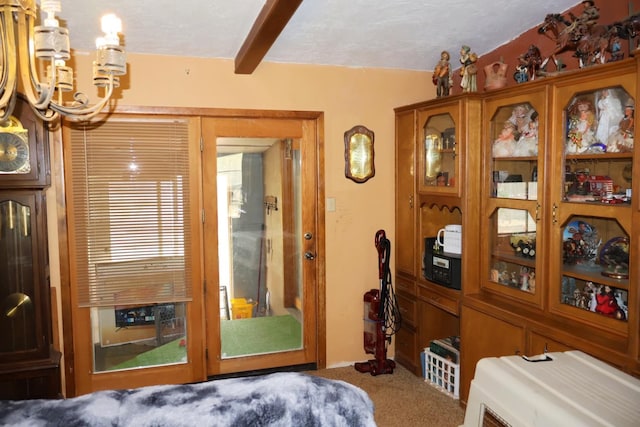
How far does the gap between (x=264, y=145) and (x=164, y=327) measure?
1.53 m

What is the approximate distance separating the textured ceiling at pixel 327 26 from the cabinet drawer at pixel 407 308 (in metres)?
1.86

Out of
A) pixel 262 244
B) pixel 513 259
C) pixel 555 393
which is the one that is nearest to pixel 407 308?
pixel 513 259

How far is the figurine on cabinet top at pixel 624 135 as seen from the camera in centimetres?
242

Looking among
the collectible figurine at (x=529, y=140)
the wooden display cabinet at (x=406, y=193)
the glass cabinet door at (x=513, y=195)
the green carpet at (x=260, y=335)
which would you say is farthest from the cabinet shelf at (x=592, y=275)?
the green carpet at (x=260, y=335)

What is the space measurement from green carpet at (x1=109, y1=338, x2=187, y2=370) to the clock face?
1554 millimetres

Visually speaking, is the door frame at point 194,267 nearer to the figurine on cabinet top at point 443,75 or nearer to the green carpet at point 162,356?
the green carpet at point 162,356

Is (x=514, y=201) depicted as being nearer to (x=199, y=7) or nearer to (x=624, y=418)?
(x=624, y=418)

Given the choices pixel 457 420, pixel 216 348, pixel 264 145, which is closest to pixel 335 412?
pixel 457 420

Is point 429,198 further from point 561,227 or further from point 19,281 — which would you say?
point 19,281

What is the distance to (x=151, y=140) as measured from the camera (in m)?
3.62

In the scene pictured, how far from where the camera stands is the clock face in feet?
9.70

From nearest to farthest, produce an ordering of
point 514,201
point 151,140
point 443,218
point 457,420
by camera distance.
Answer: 1. point 514,201
2. point 457,420
3. point 151,140
4. point 443,218

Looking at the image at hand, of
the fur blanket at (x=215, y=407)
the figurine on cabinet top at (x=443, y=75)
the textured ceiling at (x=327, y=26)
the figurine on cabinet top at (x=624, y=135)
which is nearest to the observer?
the fur blanket at (x=215, y=407)

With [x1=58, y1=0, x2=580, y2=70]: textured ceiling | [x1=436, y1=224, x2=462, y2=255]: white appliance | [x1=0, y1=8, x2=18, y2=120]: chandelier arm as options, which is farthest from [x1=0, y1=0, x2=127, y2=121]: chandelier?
[x1=436, y1=224, x2=462, y2=255]: white appliance
